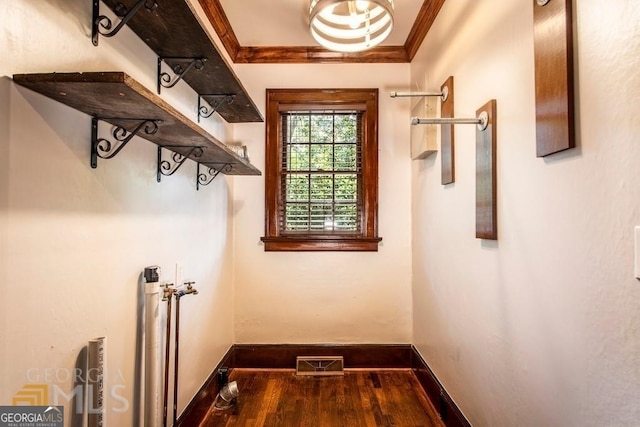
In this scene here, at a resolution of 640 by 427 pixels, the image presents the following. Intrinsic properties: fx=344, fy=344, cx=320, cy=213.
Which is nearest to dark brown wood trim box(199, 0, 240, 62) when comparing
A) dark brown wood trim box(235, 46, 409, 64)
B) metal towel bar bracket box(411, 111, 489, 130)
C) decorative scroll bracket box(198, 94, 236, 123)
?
dark brown wood trim box(235, 46, 409, 64)

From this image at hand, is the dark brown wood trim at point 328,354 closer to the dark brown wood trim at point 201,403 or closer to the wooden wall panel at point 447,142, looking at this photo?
the dark brown wood trim at point 201,403

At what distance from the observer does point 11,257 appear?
0.84m

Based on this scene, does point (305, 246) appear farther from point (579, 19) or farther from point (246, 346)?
point (579, 19)

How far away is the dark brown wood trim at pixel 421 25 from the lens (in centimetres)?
225

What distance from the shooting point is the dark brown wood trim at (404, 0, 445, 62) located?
7.37 ft

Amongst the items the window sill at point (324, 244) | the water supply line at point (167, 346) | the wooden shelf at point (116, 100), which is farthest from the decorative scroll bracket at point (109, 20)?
the window sill at point (324, 244)

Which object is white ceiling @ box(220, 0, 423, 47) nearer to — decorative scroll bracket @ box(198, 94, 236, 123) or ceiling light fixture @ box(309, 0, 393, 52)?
ceiling light fixture @ box(309, 0, 393, 52)

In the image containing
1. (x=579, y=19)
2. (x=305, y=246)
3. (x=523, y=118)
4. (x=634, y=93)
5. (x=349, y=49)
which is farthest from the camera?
(x=305, y=246)

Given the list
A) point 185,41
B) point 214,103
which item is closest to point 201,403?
point 214,103

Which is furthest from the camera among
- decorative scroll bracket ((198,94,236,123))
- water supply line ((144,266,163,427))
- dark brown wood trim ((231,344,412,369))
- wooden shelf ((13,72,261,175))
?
dark brown wood trim ((231,344,412,369))

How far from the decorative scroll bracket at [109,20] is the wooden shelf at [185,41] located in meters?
0.02

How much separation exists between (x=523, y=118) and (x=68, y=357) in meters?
1.73

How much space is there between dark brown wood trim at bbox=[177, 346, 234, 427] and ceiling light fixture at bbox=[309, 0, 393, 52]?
216 centimetres

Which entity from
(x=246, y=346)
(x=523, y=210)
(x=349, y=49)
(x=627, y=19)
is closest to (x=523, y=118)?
(x=523, y=210)
